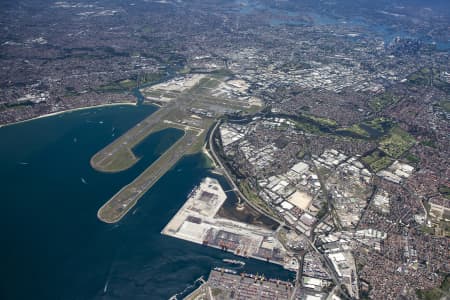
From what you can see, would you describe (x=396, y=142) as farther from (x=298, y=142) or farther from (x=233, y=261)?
(x=233, y=261)

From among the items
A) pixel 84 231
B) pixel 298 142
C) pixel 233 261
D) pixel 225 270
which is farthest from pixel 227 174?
pixel 84 231

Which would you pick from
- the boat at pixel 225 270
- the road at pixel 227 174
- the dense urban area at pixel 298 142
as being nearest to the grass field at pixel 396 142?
the dense urban area at pixel 298 142

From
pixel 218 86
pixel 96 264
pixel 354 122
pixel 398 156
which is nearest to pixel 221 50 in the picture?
pixel 218 86

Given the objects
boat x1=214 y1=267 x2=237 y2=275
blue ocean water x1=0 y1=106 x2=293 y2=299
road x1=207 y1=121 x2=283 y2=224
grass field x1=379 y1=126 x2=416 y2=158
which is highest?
grass field x1=379 y1=126 x2=416 y2=158

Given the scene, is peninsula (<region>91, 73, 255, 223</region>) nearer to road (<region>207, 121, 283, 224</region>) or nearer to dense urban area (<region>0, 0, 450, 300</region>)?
dense urban area (<region>0, 0, 450, 300</region>)

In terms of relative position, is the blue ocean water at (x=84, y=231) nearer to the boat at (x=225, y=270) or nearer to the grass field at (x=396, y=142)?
the boat at (x=225, y=270)

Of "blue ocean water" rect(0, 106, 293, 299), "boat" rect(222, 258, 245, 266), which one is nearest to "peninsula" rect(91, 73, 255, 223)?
"blue ocean water" rect(0, 106, 293, 299)

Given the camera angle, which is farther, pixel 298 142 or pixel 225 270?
pixel 298 142

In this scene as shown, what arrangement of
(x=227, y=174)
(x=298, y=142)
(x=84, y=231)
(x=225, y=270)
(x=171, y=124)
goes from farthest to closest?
1. (x=171, y=124)
2. (x=298, y=142)
3. (x=227, y=174)
4. (x=84, y=231)
5. (x=225, y=270)
